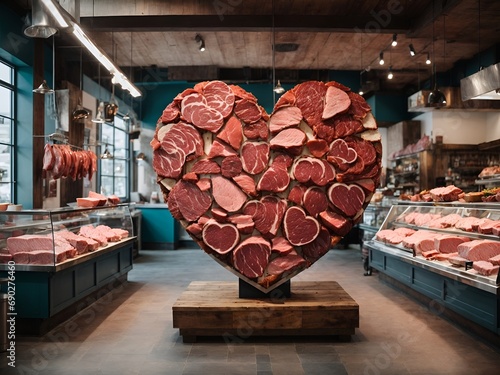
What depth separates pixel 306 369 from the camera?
4020 millimetres

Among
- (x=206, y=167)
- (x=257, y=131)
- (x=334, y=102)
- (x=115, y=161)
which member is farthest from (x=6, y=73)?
(x=334, y=102)

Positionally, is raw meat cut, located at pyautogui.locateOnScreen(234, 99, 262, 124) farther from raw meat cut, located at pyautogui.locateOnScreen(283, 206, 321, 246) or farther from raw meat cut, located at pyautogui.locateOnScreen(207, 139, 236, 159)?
raw meat cut, located at pyautogui.locateOnScreen(283, 206, 321, 246)

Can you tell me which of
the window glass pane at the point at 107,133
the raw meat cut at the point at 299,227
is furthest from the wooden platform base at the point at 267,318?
the window glass pane at the point at 107,133

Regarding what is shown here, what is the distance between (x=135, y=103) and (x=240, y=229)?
10.6 metres

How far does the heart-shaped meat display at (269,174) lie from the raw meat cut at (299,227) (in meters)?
0.01

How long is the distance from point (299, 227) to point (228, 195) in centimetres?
78

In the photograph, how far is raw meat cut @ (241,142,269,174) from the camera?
4809 millimetres

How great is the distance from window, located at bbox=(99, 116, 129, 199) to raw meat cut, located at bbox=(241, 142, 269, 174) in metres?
7.88

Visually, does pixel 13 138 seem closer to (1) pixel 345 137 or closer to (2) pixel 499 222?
(1) pixel 345 137

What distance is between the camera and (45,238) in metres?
5.20

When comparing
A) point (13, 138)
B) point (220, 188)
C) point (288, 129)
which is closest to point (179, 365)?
point (220, 188)

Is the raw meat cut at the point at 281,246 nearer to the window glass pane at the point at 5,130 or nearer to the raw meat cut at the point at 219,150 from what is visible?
the raw meat cut at the point at 219,150

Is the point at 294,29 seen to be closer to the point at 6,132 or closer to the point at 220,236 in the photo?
the point at 220,236

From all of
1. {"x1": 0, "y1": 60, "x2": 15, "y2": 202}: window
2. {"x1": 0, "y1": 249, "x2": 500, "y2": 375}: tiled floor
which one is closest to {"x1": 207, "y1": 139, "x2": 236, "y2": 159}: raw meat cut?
{"x1": 0, "y1": 249, "x2": 500, "y2": 375}: tiled floor
